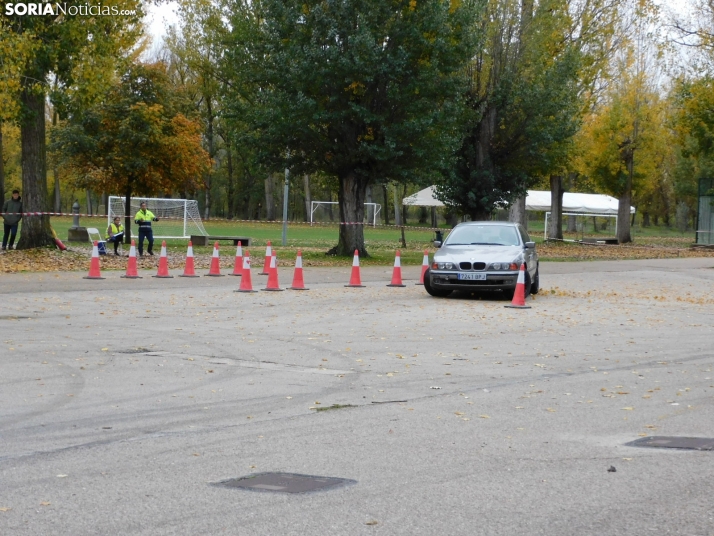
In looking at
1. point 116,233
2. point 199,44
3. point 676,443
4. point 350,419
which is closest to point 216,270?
point 116,233

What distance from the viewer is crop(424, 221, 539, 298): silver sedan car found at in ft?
61.3

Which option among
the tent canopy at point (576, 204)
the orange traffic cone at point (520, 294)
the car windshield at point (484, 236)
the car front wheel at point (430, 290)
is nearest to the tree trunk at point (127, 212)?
the car windshield at point (484, 236)

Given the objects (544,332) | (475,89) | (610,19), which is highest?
(610,19)

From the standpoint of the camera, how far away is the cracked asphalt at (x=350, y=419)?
5078mm

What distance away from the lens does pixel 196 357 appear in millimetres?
10797

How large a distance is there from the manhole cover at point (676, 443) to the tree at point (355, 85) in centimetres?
2384

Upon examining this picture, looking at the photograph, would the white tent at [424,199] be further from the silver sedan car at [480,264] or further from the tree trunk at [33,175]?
the silver sedan car at [480,264]

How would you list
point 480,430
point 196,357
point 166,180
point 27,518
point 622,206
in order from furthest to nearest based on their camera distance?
1. point 622,206
2. point 166,180
3. point 196,357
4. point 480,430
5. point 27,518

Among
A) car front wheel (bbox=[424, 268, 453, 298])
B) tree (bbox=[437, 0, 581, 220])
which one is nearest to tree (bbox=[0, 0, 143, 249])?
car front wheel (bbox=[424, 268, 453, 298])

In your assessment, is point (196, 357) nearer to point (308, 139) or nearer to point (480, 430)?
point (480, 430)

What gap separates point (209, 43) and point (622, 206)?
25723 millimetres

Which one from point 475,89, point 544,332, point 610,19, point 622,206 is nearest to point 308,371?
point 544,332

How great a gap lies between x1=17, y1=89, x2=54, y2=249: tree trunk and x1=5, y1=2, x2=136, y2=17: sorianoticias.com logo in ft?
8.14

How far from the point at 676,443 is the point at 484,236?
44.1 ft
